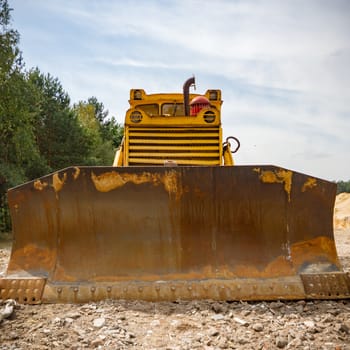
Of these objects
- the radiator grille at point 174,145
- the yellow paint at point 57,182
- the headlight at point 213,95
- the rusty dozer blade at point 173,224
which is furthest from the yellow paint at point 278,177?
the headlight at point 213,95

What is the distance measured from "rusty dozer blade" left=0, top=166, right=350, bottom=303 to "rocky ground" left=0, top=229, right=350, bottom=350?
348 millimetres

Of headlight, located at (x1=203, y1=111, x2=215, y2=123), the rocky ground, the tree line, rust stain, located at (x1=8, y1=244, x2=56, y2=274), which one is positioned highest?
the tree line

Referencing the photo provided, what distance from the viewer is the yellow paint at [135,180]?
12.3 ft

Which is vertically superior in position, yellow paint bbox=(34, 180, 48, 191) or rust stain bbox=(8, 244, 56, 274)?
yellow paint bbox=(34, 180, 48, 191)

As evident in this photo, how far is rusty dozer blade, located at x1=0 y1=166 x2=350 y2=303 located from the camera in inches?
143

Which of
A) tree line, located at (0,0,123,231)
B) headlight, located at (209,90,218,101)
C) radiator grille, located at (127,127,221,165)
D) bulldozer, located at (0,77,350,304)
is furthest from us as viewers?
tree line, located at (0,0,123,231)

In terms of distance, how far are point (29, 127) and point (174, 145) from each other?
13665 millimetres

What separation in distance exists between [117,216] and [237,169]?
1213mm

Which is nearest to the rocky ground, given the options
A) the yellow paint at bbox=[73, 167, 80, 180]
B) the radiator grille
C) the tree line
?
the yellow paint at bbox=[73, 167, 80, 180]

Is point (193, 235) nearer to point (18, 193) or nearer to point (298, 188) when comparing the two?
point (298, 188)

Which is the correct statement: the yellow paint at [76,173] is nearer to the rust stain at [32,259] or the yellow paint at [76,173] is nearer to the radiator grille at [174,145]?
the rust stain at [32,259]

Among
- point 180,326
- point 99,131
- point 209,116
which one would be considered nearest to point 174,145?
point 209,116

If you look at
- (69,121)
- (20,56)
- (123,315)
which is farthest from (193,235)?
(69,121)

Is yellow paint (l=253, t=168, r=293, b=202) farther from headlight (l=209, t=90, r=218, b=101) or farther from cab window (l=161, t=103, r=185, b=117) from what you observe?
cab window (l=161, t=103, r=185, b=117)
